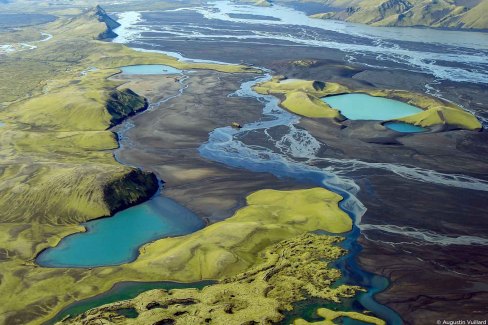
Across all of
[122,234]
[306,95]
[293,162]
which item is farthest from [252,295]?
[306,95]

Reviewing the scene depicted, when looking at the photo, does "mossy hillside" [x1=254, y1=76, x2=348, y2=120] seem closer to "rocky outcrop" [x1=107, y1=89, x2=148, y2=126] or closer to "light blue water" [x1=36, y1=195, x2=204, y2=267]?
"rocky outcrop" [x1=107, y1=89, x2=148, y2=126]

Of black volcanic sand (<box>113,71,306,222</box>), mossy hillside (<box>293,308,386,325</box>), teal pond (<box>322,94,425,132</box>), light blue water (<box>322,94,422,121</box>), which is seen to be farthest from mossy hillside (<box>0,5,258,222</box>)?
teal pond (<box>322,94,425,132</box>)

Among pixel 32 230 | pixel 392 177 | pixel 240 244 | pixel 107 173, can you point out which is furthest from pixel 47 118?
pixel 392 177

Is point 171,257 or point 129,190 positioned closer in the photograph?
point 171,257

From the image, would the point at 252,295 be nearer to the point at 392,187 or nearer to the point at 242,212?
the point at 242,212

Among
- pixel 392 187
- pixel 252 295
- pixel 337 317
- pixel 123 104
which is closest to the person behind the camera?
pixel 337 317
